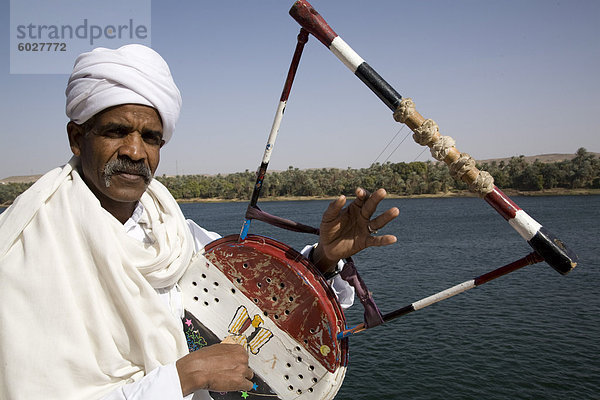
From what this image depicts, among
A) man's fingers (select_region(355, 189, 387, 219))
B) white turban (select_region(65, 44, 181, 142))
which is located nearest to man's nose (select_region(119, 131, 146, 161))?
white turban (select_region(65, 44, 181, 142))

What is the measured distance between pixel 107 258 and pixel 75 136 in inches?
25.1

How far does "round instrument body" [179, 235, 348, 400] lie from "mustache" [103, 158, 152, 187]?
636 millimetres

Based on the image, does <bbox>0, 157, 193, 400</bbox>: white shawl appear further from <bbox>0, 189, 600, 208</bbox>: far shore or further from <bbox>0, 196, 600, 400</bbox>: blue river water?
<bbox>0, 189, 600, 208</bbox>: far shore

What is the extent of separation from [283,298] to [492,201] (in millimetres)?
1106

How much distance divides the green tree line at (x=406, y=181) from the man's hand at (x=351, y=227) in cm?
7482

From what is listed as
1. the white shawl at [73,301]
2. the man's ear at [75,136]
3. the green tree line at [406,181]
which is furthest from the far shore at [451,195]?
the white shawl at [73,301]

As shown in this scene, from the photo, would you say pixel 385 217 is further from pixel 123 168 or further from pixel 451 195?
pixel 451 195

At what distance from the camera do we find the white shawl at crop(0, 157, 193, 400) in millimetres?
1562

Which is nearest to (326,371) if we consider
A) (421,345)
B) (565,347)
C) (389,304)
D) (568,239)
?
(421,345)

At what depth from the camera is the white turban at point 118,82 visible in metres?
1.89

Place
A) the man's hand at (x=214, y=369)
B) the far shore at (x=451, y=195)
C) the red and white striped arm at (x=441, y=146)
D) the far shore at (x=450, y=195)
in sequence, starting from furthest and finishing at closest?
1. the far shore at (x=451, y=195)
2. the far shore at (x=450, y=195)
3. the red and white striped arm at (x=441, y=146)
4. the man's hand at (x=214, y=369)

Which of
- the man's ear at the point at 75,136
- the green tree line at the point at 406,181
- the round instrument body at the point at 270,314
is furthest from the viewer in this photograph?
the green tree line at the point at 406,181

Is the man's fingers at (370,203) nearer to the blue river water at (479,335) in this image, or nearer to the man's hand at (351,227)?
the man's hand at (351,227)

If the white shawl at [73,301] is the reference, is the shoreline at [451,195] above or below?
below
